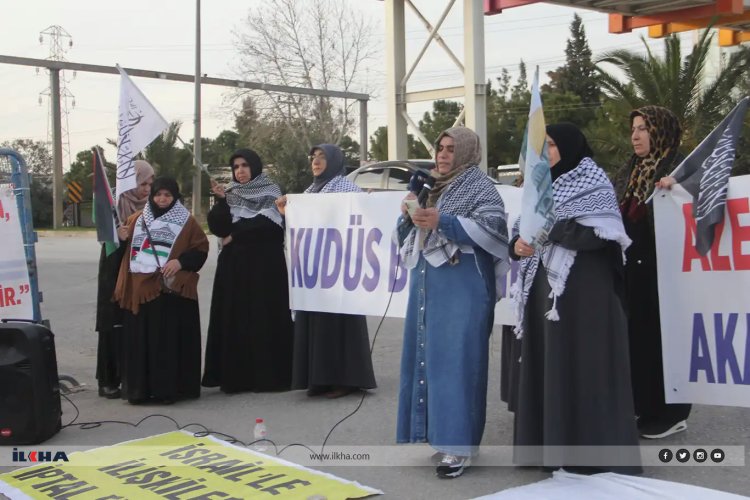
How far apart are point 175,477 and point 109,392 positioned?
2451mm

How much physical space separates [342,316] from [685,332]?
8.74 feet

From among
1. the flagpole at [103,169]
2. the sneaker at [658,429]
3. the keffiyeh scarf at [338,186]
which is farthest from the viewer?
the keffiyeh scarf at [338,186]

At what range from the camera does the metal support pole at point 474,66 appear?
1603 centimetres

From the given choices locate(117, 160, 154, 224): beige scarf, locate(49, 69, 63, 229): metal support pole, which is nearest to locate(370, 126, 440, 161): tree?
locate(49, 69, 63, 229): metal support pole

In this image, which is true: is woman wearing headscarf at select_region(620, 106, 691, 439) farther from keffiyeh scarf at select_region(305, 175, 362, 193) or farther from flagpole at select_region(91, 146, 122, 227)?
flagpole at select_region(91, 146, 122, 227)

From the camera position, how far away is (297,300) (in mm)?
6598

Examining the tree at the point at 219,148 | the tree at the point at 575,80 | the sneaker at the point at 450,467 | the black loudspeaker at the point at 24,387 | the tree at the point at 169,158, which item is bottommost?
the sneaker at the point at 450,467

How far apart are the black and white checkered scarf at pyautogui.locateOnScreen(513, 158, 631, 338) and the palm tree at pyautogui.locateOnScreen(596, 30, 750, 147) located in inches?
414

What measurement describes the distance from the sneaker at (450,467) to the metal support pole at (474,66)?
11.7 metres

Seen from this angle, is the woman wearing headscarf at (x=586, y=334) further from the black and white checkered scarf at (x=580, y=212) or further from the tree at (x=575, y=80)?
the tree at (x=575, y=80)

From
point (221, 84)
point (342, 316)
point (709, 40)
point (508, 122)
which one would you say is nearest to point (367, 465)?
point (342, 316)

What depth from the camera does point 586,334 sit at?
4316mm
